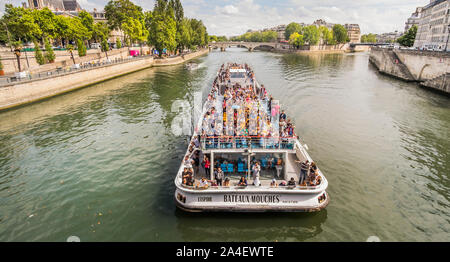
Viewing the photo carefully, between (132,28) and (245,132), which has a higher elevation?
(132,28)

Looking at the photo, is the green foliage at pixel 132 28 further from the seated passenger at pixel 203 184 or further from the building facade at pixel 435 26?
the building facade at pixel 435 26

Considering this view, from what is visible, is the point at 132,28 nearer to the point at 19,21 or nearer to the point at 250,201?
the point at 19,21

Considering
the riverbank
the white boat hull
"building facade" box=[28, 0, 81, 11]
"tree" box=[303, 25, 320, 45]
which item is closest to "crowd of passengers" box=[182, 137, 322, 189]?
the white boat hull

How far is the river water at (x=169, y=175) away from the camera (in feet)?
40.0

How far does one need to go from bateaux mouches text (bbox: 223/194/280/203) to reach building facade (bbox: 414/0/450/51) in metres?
92.8

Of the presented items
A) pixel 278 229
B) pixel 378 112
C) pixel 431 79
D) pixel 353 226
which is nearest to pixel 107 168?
pixel 278 229

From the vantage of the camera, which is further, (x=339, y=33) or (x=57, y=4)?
(x=339, y=33)

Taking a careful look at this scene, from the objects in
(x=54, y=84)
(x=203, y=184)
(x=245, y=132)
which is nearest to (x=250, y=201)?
(x=203, y=184)

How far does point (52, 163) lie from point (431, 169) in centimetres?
2837

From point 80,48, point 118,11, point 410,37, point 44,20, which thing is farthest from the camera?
point 410,37

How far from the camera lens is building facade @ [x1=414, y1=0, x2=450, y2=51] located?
8069cm

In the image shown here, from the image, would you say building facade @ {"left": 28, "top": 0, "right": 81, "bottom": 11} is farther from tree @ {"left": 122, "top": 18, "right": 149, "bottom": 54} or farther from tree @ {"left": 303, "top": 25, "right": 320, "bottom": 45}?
tree @ {"left": 303, "top": 25, "right": 320, "bottom": 45}

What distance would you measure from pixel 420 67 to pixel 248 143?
59.4m

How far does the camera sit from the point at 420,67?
53500 mm
